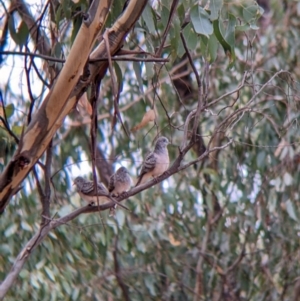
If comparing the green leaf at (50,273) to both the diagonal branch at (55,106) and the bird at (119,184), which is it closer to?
the bird at (119,184)

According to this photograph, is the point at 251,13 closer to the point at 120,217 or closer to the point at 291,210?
the point at 120,217

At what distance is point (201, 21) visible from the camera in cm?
328

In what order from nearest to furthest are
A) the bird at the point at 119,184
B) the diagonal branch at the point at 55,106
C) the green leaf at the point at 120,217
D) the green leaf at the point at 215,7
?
the diagonal branch at the point at 55,106 < the green leaf at the point at 215,7 < the bird at the point at 119,184 < the green leaf at the point at 120,217

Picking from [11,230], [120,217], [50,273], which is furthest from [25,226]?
[120,217]

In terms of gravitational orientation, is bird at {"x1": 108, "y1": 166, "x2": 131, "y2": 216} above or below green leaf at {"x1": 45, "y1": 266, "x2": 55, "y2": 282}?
above

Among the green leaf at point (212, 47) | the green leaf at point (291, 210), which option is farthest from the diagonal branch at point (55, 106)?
the green leaf at point (291, 210)

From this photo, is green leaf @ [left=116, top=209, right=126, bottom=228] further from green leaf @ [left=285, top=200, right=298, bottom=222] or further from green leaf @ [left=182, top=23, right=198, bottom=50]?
green leaf @ [left=182, top=23, right=198, bottom=50]

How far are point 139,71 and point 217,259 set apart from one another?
13.1 feet

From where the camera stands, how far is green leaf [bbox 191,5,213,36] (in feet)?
10.7

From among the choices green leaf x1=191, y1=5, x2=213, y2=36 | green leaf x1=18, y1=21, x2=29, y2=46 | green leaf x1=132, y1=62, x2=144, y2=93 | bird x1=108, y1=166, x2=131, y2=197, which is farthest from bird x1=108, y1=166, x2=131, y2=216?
green leaf x1=191, y1=5, x2=213, y2=36

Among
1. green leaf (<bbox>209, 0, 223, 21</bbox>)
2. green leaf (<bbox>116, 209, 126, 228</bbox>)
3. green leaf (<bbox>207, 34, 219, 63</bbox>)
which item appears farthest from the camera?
green leaf (<bbox>116, 209, 126, 228</bbox>)

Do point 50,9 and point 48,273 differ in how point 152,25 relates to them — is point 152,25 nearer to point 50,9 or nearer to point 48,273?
point 50,9

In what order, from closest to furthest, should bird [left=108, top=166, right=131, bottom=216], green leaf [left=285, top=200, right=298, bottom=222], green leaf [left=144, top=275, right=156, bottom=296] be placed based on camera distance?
bird [left=108, top=166, right=131, bottom=216] → green leaf [left=285, top=200, right=298, bottom=222] → green leaf [left=144, top=275, right=156, bottom=296]

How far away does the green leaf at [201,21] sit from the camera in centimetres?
325
